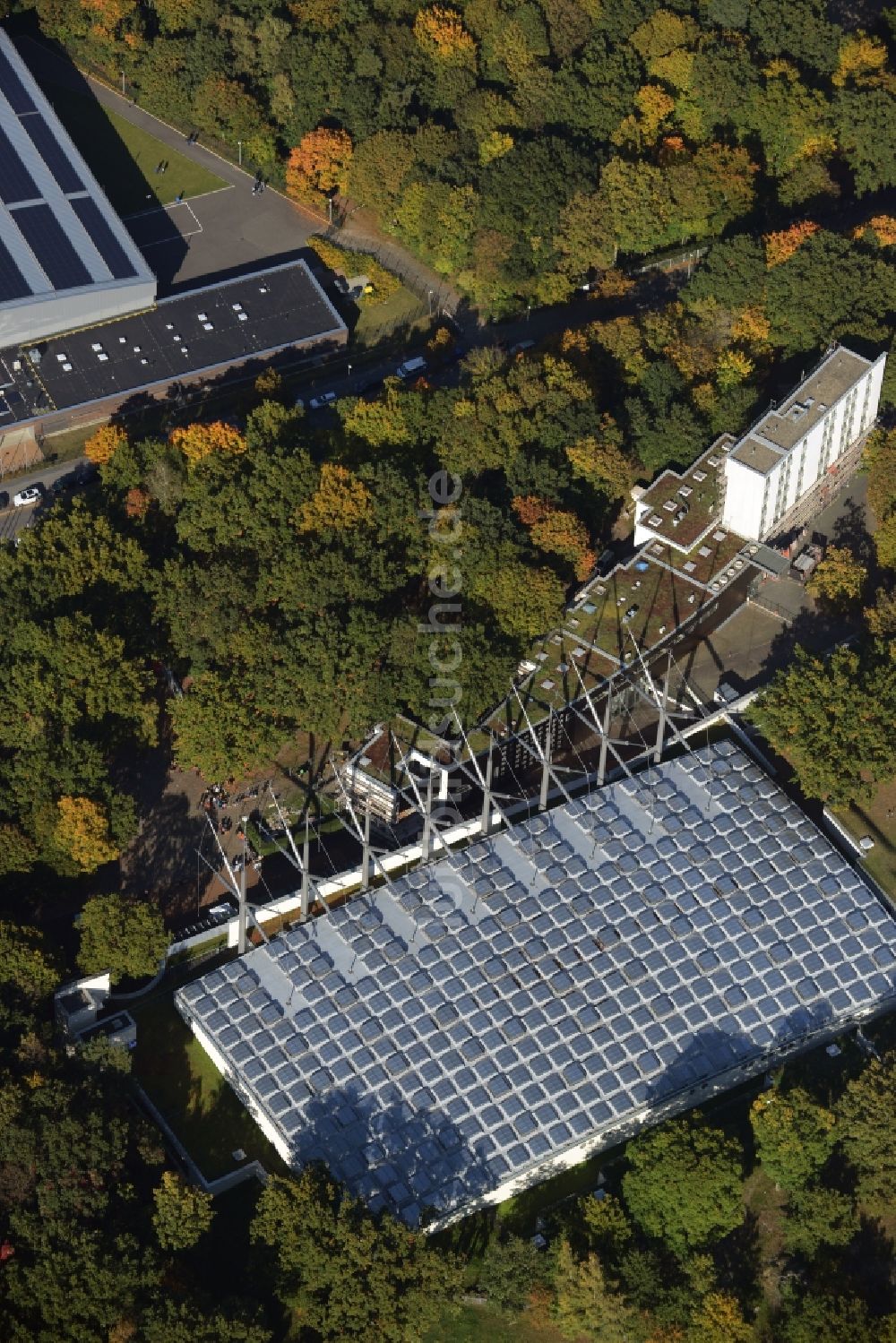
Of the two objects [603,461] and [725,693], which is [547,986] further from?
[603,461]

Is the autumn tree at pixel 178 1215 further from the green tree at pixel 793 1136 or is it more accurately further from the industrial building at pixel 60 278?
the industrial building at pixel 60 278

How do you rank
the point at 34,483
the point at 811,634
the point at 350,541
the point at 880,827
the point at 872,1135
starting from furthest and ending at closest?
the point at 34,483, the point at 811,634, the point at 350,541, the point at 880,827, the point at 872,1135

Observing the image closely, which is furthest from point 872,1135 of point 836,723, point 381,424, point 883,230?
point 883,230

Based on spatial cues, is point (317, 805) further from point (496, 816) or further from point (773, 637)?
point (773, 637)

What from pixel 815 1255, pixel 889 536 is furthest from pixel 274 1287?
pixel 889 536

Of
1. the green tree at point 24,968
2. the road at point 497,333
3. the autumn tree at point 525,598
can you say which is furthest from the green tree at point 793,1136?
the road at point 497,333

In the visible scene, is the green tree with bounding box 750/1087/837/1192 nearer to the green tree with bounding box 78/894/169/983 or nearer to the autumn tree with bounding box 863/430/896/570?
the green tree with bounding box 78/894/169/983

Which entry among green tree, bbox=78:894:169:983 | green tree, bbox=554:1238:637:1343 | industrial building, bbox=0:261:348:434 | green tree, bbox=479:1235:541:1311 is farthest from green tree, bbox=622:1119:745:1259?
industrial building, bbox=0:261:348:434

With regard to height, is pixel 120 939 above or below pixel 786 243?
below
